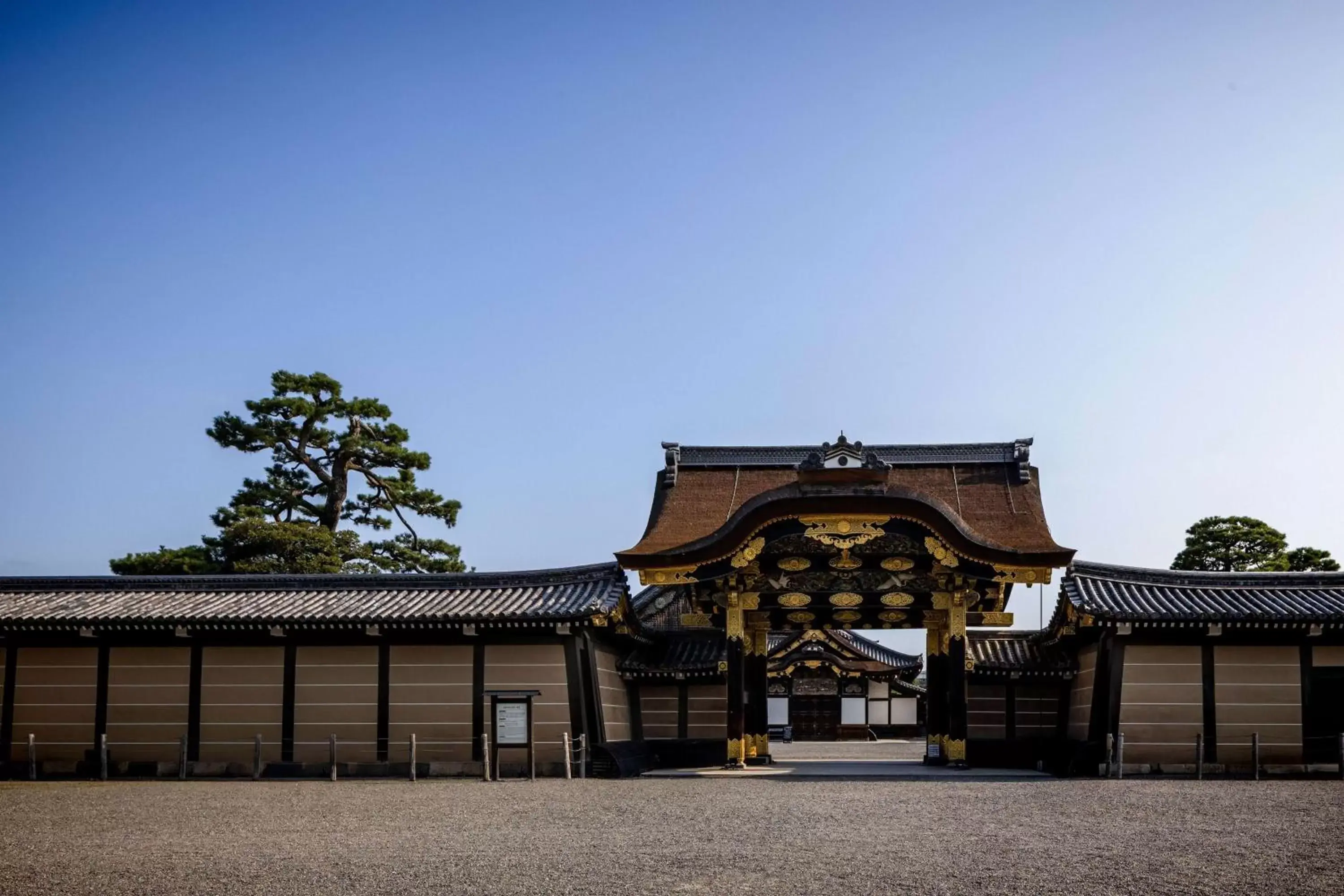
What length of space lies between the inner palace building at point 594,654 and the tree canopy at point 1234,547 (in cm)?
1819

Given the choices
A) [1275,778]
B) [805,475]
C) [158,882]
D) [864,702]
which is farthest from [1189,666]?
[864,702]

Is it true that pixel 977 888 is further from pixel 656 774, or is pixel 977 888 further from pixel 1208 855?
pixel 656 774

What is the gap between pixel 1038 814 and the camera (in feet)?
43.4

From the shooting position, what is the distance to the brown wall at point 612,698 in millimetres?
22891

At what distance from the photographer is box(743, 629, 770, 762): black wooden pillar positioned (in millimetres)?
25688

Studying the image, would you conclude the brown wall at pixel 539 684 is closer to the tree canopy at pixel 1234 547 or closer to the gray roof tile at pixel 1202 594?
the gray roof tile at pixel 1202 594

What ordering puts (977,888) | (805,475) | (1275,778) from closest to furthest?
(977,888) → (1275,778) → (805,475)

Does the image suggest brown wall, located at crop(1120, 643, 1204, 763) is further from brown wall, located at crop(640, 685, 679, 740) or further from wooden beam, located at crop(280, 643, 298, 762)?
wooden beam, located at crop(280, 643, 298, 762)

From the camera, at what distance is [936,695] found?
24.8m

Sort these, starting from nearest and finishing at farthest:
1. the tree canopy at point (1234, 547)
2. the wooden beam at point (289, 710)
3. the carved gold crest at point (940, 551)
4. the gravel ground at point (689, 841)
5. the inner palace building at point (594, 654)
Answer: the gravel ground at point (689, 841)
the inner palace building at point (594, 654)
the wooden beam at point (289, 710)
the carved gold crest at point (940, 551)
the tree canopy at point (1234, 547)

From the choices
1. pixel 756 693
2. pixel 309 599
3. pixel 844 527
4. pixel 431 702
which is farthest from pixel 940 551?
pixel 309 599

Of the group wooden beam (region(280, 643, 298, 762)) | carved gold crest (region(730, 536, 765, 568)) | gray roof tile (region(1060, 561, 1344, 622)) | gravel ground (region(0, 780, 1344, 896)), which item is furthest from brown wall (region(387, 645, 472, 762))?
gray roof tile (region(1060, 561, 1344, 622))

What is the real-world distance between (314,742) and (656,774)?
6.13 metres

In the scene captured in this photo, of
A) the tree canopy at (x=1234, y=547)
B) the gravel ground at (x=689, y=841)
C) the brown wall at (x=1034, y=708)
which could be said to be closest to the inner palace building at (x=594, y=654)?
the brown wall at (x=1034, y=708)
